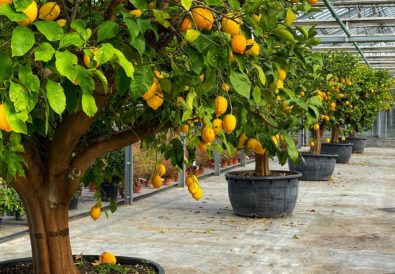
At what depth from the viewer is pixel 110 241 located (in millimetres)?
6105

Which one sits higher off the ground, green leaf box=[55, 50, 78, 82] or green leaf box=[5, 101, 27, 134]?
green leaf box=[55, 50, 78, 82]

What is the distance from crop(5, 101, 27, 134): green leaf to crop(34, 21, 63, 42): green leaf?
0.63 ft

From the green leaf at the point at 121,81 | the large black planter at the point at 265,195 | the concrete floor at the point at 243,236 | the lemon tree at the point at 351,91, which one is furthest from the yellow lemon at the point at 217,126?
the lemon tree at the point at 351,91

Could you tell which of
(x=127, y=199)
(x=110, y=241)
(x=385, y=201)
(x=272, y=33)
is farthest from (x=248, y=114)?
(x=385, y=201)

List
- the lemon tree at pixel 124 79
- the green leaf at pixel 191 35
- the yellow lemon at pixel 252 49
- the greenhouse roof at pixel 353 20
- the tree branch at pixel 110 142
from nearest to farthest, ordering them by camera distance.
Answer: the lemon tree at pixel 124 79
the green leaf at pixel 191 35
the yellow lemon at pixel 252 49
the tree branch at pixel 110 142
the greenhouse roof at pixel 353 20

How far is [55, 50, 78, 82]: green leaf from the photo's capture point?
1330mm

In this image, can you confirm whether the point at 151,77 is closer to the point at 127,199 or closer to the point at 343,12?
the point at 127,199

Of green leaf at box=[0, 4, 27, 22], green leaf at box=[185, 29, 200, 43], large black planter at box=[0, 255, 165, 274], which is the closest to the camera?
green leaf at box=[0, 4, 27, 22]

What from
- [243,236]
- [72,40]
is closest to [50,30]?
[72,40]

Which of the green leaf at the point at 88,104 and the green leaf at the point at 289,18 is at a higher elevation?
the green leaf at the point at 289,18

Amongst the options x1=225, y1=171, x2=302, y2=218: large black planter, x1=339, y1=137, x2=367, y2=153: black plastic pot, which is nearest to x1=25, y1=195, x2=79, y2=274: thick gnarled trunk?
x1=225, y1=171, x2=302, y2=218: large black planter

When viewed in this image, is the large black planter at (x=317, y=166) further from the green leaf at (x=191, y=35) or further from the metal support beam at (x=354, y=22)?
the green leaf at (x=191, y=35)

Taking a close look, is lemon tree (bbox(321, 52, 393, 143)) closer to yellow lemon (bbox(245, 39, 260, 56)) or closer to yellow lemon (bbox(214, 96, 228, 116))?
yellow lemon (bbox(214, 96, 228, 116))

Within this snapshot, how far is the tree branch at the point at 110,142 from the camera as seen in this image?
8.92 ft
